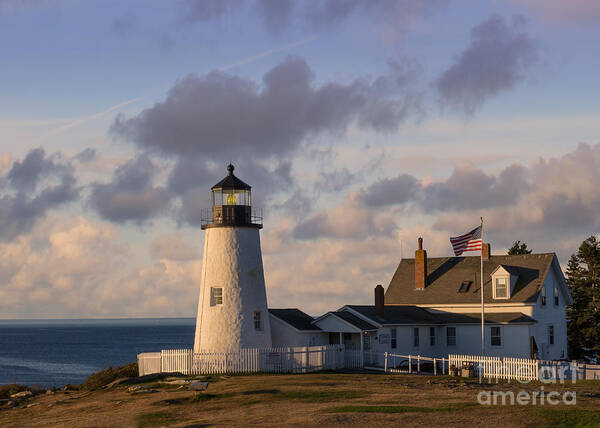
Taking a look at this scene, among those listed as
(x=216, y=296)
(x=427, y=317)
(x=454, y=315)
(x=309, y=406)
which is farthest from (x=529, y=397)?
(x=454, y=315)

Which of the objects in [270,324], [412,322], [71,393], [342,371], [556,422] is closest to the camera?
[556,422]

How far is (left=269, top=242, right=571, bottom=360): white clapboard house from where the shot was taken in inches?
1770

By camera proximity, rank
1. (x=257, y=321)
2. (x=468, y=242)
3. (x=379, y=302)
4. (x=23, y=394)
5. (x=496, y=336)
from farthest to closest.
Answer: (x=496, y=336) → (x=379, y=302) → (x=468, y=242) → (x=257, y=321) → (x=23, y=394)

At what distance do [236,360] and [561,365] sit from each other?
1632cm

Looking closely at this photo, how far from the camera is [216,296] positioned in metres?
40.8

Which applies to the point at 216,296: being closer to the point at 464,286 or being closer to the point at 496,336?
the point at 496,336

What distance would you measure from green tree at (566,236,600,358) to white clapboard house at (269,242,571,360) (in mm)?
4546

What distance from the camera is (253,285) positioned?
4109cm

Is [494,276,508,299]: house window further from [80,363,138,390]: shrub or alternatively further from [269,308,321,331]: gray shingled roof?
[80,363,138,390]: shrub

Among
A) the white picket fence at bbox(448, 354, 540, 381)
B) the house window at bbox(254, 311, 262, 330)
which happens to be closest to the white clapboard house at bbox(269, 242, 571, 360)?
the house window at bbox(254, 311, 262, 330)

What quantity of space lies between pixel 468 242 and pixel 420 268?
429 inches

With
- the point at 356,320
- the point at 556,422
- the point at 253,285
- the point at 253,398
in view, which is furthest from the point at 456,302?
the point at 556,422

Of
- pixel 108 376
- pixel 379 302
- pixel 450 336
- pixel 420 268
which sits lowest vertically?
pixel 108 376

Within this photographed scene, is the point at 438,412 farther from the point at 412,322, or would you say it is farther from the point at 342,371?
the point at 412,322
